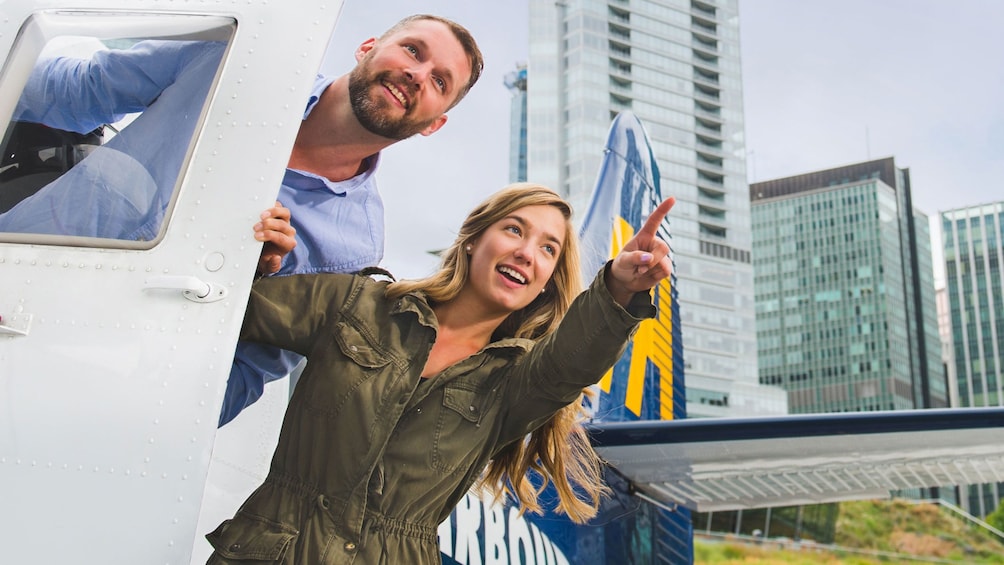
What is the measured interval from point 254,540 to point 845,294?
10981 cm

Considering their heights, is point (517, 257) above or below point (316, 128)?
below

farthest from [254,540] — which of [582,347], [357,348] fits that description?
[582,347]

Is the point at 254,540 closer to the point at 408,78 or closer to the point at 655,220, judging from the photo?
the point at 655,220

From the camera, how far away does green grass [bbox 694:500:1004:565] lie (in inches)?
1986

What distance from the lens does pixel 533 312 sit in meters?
2.71

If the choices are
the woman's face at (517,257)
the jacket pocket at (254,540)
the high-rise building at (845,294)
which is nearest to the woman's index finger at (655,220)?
the woman's face at (517,257)

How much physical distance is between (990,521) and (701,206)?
3692 cm

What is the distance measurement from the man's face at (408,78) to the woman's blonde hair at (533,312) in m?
0.56

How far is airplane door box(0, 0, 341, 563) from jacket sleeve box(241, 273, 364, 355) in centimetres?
17

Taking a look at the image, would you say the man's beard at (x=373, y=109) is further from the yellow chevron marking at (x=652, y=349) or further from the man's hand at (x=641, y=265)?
the yellow chevron marking at (x=652, y=349)

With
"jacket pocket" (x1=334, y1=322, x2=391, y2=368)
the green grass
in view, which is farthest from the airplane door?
the green grass

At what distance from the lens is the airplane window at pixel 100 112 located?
2.45 meters

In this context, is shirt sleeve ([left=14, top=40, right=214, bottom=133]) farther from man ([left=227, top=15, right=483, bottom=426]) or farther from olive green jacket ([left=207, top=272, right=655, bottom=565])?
olive green jacket ([left=207, top=272, right=655, bottom=565])

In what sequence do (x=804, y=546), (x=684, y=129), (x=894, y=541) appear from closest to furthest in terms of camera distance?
(x=804, y=546), (x=894, y=541), (x=684, y=129)
